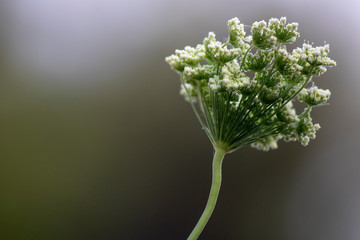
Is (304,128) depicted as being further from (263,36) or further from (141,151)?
(141,151)

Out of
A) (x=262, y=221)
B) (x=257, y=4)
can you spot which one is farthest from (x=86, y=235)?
(x=257, y=4)

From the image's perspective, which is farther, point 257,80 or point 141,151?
point 141,151

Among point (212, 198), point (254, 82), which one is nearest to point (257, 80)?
point (254, 82)

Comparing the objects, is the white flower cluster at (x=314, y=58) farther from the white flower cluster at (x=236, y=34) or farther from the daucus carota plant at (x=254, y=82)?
the white flower cluster at (x=236, y=34)

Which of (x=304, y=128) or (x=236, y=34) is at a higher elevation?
(x=236, y=34)

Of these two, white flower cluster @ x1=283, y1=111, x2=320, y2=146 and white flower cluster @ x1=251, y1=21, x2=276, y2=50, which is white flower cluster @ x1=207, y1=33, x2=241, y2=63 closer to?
white flower cluster @ x1=251, y1=21, x2=276, y2=50

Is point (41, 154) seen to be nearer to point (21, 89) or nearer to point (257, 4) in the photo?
point (21, 89)
